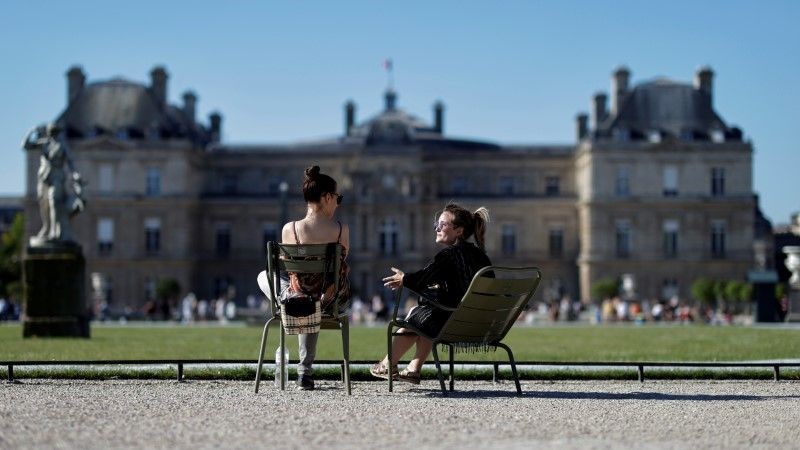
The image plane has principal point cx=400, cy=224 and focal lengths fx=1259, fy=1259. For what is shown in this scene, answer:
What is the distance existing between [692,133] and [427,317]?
56.7 meters

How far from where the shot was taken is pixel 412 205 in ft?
216

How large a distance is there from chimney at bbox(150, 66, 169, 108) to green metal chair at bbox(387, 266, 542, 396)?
5838cm

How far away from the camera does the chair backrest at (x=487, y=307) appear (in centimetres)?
973

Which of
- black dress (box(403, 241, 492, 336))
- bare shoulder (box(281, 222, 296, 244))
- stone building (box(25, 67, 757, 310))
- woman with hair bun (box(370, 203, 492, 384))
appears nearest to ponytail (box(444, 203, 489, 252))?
woman with hair bun (box(370, 203, 492, 384))

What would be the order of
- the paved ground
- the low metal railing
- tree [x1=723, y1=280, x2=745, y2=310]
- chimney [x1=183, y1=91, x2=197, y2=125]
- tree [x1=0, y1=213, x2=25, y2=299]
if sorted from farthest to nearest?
chimney [x1=183, y1=91, x2=197, y2=125], tree [x1=0, y1=213, x2=25, y2=299], tree [x1=723, y1=280, x2=745, y2=310], the low metal railing, the paved ground

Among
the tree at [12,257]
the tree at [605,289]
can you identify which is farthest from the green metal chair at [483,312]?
the tree at [12,257]

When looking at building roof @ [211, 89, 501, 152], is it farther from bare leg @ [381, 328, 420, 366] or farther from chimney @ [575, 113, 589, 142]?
bare leg @ [381, 328, 420, 366]

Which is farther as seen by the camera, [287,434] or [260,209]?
[260,209]

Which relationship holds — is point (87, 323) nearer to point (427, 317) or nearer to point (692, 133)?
point (427, 317)

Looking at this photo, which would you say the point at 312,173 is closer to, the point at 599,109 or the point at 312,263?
the point at 312,263

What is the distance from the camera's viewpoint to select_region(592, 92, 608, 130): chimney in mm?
67750

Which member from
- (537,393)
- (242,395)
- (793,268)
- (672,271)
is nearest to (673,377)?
(537,393)

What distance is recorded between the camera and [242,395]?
32.1ft

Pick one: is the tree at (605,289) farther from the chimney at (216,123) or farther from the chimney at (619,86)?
the chimney at (216,123)
